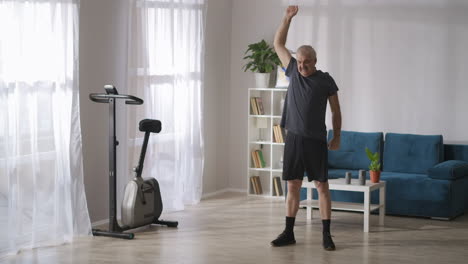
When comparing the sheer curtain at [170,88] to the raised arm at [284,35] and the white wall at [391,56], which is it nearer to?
the white wall at [391,56]

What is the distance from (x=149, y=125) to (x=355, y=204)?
2.04 metres

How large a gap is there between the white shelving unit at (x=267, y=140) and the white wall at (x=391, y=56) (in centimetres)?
64

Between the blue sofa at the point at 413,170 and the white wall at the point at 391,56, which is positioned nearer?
the blue sofa at the point at 413,170

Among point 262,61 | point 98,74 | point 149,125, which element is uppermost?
point 262,61

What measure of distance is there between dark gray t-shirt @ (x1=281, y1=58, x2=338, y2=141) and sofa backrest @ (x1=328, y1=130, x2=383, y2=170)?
2215 millimetres

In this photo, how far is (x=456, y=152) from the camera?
7648 millimetres

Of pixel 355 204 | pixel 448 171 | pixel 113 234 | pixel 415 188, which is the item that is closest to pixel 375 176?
pixel 355 204

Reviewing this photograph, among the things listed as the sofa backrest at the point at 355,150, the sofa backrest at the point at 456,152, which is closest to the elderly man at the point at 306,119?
the sofa backrest at the point at 355,150

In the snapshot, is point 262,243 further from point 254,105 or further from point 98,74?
point 254,105

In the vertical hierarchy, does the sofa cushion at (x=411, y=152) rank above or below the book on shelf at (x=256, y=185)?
above

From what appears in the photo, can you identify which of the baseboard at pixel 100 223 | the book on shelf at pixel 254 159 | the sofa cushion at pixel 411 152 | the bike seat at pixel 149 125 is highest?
the bike seat at pixel 149 125

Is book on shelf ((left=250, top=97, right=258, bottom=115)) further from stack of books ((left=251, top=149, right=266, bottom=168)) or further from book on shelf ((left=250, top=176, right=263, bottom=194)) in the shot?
book on shelf ((left=250, top=176, right=263, bottom=194))

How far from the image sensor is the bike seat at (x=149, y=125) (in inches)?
250

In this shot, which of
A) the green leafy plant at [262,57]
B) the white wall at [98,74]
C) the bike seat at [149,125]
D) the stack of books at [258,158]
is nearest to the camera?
the bike seat at [149,125]
